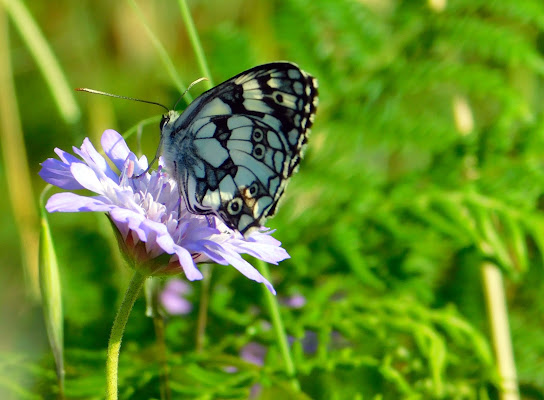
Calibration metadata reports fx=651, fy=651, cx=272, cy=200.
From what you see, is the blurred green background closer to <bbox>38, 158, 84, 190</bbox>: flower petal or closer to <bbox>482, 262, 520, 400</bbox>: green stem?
<bbox>482, 262, 520, 400</bbox>: green stem

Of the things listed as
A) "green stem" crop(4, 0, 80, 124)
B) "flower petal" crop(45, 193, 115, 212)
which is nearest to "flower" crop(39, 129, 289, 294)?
"flower petal" crop(45, 193, 115, 212)

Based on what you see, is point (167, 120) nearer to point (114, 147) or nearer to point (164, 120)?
point (164, 120)

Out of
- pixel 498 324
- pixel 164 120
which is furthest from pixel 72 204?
pixel 498 324

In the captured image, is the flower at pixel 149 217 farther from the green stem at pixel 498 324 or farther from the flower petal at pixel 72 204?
the green stem at pixel 498 324

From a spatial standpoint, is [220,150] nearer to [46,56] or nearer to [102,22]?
[46,56]

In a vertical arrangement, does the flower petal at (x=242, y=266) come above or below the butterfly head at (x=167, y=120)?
below

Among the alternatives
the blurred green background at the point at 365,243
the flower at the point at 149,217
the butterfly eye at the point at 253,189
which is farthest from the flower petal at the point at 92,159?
the butterfly eye at the point at 253,189
